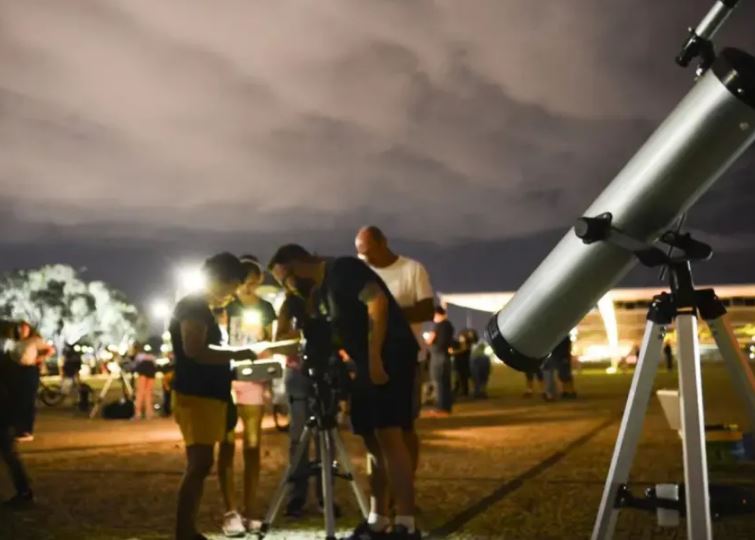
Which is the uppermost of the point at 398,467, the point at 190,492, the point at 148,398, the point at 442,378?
the point at 442,378

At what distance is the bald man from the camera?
5.88m

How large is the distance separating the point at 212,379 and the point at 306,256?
0.99 metres

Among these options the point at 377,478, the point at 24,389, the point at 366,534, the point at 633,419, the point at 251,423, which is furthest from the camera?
the point at 24,389

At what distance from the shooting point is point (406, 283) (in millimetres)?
5926

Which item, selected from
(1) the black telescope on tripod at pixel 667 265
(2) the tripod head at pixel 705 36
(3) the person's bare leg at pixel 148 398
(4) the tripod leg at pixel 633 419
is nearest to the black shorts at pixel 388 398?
(1) the black telescope on tripod at pixel 667 265

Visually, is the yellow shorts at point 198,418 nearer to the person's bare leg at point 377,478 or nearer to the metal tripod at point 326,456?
the metal tripod at point 326,456

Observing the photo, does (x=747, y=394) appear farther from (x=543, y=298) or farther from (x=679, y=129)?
(x=679, y=129)

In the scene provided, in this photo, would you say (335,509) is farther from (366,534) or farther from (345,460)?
(345,460)

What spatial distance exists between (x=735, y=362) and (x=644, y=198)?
2.22ft

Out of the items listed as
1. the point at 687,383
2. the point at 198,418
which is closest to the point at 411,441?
the point at 198,418

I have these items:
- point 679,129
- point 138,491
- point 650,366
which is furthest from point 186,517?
point 679,129

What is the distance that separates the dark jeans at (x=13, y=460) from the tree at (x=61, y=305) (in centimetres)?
8798

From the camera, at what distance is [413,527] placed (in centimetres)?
511

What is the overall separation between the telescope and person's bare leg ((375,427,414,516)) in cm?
192
